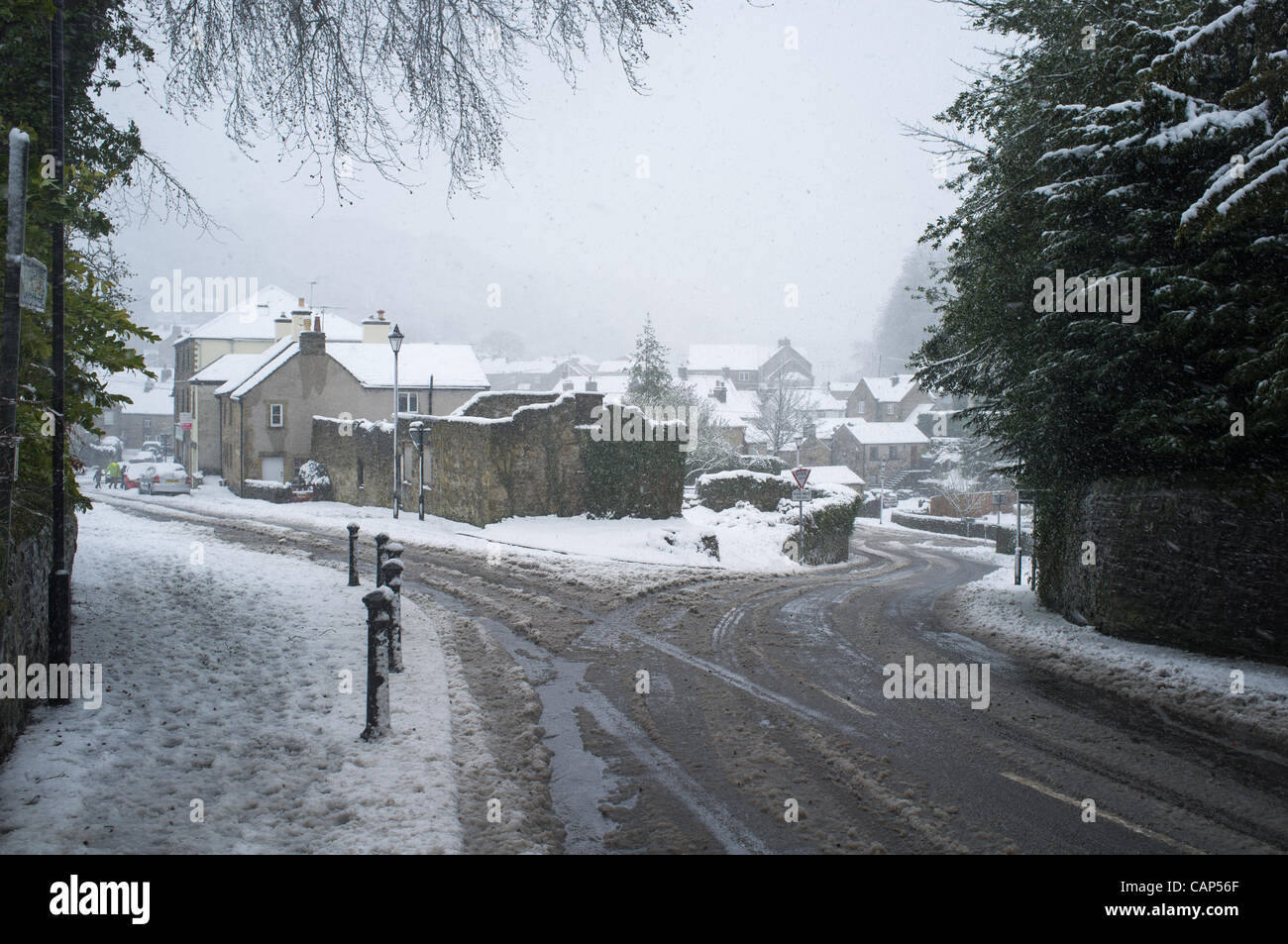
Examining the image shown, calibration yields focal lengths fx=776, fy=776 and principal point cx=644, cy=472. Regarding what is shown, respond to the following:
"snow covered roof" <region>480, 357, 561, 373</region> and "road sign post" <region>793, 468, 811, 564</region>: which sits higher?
"snow covered roof" <region>480, 357, 561, 373</region>

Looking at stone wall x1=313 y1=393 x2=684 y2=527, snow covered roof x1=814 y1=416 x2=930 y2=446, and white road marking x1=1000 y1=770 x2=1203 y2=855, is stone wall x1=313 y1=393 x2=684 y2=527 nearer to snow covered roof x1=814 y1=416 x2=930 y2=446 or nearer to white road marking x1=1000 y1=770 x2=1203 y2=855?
white road marking x1=1000 y1=770 x2=1203 y2=855

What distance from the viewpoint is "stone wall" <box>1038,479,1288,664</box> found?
845 cm

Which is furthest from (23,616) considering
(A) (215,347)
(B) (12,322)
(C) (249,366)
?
(A) (215,347)

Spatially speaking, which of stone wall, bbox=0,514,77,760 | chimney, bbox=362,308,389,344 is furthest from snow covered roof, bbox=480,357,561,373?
stone wall, bbox=0,514,77,760

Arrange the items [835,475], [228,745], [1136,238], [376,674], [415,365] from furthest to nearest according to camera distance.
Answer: [835,475], [415,365], [1136,238], [376,674], [228,745]

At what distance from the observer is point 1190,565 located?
919 cm

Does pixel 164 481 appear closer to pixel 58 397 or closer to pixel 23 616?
pixel 58 397

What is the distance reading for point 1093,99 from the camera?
11.3 meters

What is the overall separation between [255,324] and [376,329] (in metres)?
16.5

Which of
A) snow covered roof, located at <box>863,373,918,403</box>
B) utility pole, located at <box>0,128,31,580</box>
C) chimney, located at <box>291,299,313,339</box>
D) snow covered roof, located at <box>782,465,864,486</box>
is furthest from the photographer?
snow covered roof, located at <box>863,373,918,403</box>

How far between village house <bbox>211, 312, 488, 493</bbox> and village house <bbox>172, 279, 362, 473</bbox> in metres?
4.16

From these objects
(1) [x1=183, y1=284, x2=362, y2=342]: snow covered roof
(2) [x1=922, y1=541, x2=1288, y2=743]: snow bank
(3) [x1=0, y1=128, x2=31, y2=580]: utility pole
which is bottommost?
(2) [x1=922, y1=541, x2=1288, y2=743]: snow bank
